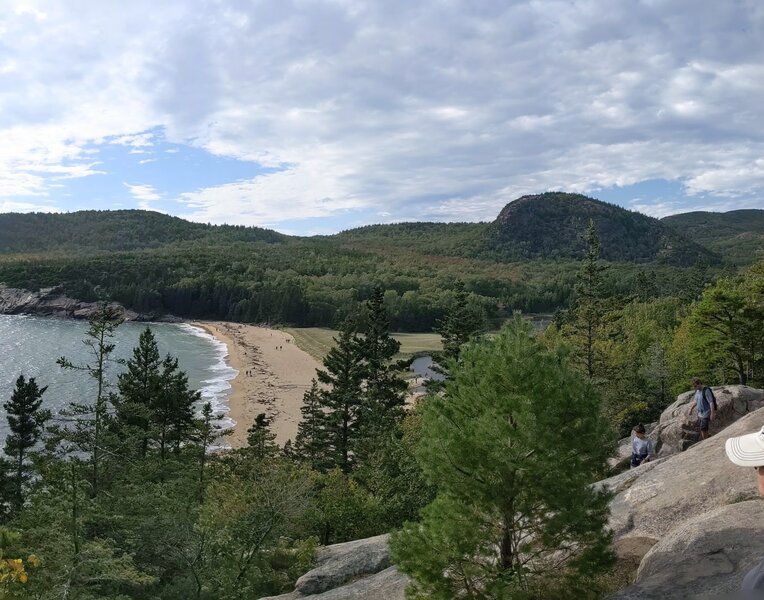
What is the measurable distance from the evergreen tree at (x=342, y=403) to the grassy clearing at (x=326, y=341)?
54.9 m

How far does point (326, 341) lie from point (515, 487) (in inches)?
4002

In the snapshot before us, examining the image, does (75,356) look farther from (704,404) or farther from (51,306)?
(704,404)

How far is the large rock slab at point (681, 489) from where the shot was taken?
1070cm

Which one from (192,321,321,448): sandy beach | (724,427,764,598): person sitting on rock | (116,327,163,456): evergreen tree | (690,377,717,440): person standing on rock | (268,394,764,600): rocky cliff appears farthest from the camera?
(192,321,321,448): sandy beach

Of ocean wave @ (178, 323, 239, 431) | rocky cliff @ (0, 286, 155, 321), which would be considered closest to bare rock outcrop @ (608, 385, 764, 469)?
ocean wave @ (178, 323, 239, 431)

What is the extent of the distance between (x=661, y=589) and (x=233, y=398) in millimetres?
60051

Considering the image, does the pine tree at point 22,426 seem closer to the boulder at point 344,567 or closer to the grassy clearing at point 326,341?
the boulder at point 344,567

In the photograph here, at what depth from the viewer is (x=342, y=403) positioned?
35156 mm

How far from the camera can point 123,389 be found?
1305 inches

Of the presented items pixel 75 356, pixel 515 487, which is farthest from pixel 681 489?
pixel 75 356

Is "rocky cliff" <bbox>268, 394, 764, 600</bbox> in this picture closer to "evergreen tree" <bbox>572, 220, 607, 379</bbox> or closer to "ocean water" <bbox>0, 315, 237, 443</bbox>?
"evergreen tree" <bbox>572, 220, 607, 379</bbox>

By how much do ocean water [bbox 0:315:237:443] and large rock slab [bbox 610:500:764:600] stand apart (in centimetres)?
3614

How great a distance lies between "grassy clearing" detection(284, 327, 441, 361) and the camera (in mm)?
100562

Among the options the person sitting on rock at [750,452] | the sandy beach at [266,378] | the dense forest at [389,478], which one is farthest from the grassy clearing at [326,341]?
the person sitting on rock at [750,452]
